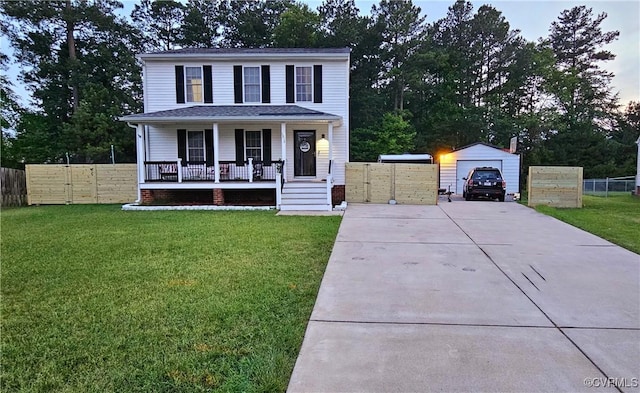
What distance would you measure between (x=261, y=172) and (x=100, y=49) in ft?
63.8

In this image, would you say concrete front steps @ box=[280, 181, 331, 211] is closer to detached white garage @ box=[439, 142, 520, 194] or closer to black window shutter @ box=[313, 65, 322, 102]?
black window shutter @ box=[313, 65, 322, 102]

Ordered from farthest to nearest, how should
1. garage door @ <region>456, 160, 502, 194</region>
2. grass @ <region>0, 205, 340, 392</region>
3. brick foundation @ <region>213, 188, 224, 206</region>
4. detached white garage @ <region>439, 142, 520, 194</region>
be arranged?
garage door @ <region>456, 160, 502, 194</region>
detached white garage @ <region>439, 142, 520, 194</region>
brick foundation @ <region>213, 188, 224, 206</region>
grass @ <region>0, 205, 340, 392</region>

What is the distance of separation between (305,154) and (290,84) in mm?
2926

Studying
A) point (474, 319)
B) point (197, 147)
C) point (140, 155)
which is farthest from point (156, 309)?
point (197, 147)

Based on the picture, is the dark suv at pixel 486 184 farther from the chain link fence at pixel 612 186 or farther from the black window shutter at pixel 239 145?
the chain link fence at pixel 612 186

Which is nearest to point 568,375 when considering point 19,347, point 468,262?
point 468,262

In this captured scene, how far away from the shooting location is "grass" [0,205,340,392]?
107 inches

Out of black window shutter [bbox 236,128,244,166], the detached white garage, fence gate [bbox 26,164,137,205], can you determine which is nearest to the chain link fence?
the detached white garage

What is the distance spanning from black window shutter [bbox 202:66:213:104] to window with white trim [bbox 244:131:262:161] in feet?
7.62

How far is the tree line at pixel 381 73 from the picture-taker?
79.8ft

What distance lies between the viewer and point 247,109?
588 inches

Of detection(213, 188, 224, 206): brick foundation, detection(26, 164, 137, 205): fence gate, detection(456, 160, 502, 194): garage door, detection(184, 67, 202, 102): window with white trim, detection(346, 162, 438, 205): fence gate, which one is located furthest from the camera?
detection(456, 160, 502, 194): garage door

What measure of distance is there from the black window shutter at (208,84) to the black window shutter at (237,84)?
38.2 inches

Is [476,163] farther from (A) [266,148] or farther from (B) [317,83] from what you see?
(A) [266,148]
